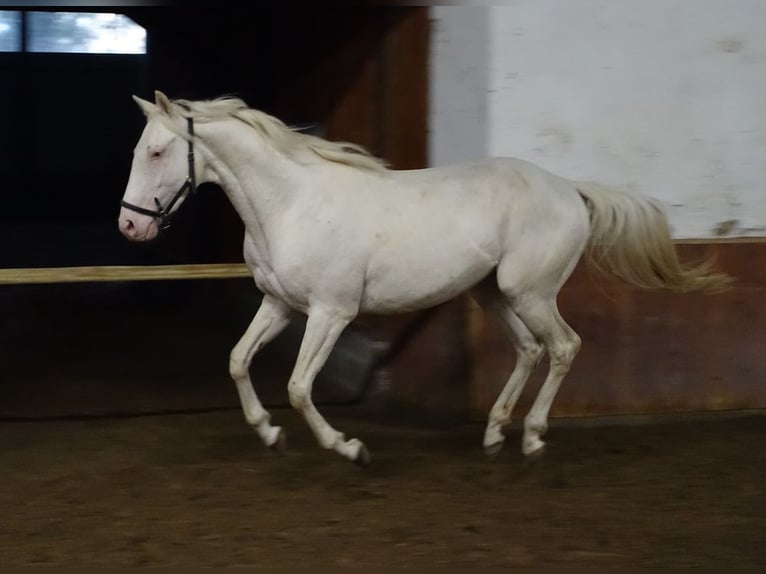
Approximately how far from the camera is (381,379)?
6777mm

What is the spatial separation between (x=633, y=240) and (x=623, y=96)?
116 cm

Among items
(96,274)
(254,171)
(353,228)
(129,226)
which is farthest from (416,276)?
(96,274)

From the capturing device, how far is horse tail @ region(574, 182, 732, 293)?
5.33 meters

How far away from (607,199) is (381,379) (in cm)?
205

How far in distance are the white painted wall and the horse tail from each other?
73 cm

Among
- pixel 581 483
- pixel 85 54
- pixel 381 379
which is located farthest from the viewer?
pixel 85 54

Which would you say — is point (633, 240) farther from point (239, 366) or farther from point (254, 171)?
point (239, 366)

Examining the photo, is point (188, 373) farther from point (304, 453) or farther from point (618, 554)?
point (618, 554)

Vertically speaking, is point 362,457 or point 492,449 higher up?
point 362,457

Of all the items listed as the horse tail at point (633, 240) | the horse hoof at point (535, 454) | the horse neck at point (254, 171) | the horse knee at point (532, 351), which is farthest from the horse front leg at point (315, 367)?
the horse tail at point (633, 240)

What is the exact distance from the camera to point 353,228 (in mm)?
4844

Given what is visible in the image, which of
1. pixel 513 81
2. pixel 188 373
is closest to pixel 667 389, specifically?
pixel 513 81

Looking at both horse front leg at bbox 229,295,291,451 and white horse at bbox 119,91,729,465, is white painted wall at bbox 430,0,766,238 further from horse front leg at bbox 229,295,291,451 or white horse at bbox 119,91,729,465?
horse front leg at bbox 229,295,291,451

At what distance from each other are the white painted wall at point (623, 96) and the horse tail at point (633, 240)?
731 mm
